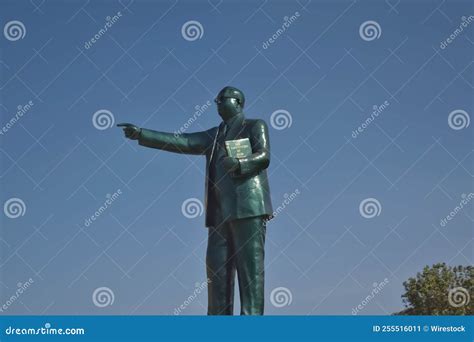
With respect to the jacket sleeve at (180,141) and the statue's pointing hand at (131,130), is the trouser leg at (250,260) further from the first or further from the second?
the statue's pointing hand at (131,130)

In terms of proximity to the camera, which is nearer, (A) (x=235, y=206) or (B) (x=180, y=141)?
(A) (x=235, y=206)

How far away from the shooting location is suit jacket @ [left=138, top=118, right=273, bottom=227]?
38.4 feet

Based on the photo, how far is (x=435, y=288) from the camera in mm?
33250

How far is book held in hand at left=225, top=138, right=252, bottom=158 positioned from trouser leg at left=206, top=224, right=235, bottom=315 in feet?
3.39

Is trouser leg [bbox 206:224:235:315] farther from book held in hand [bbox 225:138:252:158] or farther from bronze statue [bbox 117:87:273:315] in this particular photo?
book held in hand [bbox 225:138:252:158]

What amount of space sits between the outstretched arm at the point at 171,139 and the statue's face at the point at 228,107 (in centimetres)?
44

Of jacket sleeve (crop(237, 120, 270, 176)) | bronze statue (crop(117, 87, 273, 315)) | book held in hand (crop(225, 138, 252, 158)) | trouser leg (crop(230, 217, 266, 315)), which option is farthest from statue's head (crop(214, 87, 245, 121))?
trouser leg (crop(230, 217, 266, 315))

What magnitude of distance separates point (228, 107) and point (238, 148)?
764 millimetres

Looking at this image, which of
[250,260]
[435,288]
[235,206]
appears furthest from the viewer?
[435,288]

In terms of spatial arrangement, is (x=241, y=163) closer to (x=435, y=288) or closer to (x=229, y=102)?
(x=229, y=102)

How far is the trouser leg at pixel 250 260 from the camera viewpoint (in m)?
11.5

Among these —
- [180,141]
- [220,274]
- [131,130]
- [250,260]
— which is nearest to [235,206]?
[250,260]
